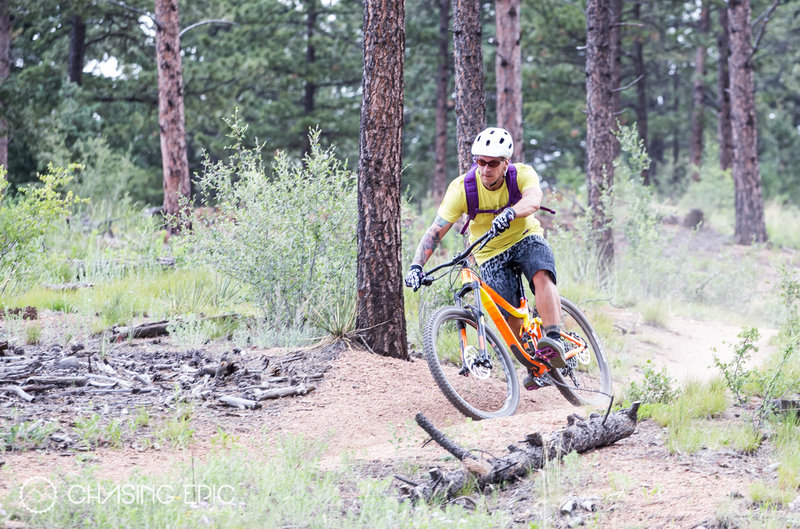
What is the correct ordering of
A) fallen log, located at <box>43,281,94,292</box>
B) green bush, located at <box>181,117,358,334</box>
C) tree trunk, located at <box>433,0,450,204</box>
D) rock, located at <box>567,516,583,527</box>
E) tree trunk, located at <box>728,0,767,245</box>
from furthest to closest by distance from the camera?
tree trunk, located at <box>433,0,450,204</box>, tree trunk, located at <box>728,0,767,245</box>, fallen log, located at <box>43,281,94,292</box>, green bush, located at <box>181,117,358,334</box>, rock, located at <box>567,516,583,527</box>

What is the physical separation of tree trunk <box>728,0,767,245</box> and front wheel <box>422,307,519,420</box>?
14.2m

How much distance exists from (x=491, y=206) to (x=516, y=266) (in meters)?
0.57

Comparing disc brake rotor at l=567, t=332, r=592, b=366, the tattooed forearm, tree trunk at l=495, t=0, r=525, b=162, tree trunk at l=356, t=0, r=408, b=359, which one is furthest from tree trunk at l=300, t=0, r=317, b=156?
the tattooed forearm

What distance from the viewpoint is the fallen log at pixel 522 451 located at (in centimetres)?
421

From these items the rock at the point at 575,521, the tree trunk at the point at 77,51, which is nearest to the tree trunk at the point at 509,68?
the rock at the point at 575,521

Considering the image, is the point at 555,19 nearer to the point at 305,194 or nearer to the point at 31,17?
the point at 31,17

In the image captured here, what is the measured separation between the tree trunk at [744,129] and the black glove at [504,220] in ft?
48.8

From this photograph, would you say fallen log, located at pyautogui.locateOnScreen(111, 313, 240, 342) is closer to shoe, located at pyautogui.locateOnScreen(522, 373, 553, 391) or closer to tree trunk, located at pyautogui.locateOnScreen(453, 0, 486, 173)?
shoe, located at pyautogui.locateOnScreen(522, 373, 553, 391)

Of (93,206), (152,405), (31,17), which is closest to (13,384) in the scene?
(152,405)

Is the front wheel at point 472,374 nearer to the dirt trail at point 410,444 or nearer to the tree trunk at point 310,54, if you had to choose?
the dirt trail at point 410,444

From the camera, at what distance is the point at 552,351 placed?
593 centimetres

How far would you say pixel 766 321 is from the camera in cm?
1251

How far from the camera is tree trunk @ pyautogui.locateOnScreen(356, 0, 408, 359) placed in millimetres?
6555

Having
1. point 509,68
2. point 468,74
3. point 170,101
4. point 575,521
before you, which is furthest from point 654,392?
point 170,101
